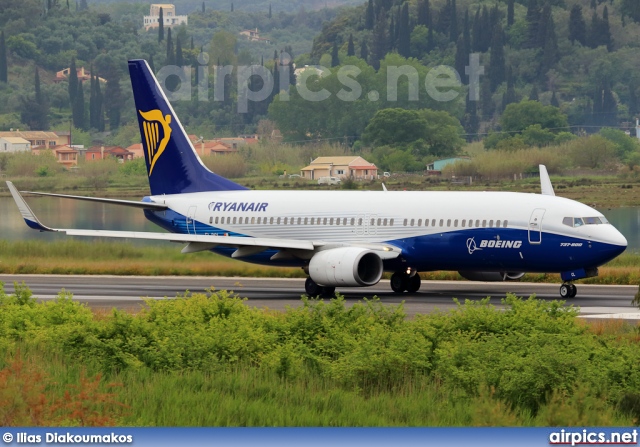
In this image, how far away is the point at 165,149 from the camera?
4572 centimetres

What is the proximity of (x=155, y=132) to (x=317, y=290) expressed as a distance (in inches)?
419

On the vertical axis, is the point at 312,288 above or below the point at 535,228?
below

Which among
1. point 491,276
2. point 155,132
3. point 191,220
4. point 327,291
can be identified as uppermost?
point 155,132

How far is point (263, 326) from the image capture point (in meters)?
22.6

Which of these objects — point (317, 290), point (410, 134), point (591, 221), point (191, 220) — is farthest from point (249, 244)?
point (410, 134)

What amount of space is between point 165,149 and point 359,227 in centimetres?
909

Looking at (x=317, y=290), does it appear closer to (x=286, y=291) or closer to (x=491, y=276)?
(x=286, y=291)

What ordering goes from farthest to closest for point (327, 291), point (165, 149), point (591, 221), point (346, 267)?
1. point (165, 149)
2. point (327, 291)
3. point (346, 267)
4. point (591, 221)

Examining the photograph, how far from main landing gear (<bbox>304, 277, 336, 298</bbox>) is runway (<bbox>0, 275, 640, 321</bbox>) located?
0.45 meters

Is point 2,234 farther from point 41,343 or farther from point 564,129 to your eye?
point 564,129

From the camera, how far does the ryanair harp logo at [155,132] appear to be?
45.8 m

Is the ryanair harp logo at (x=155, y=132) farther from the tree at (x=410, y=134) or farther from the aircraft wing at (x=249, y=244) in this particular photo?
the tree at (x=410, y=134)

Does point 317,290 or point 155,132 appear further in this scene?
point 155,132

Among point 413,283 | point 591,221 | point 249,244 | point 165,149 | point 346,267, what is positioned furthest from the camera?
point 165,149
